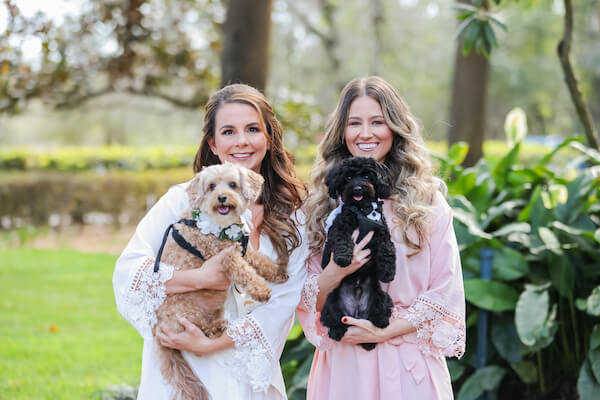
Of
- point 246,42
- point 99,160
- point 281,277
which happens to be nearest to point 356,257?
point 281,277

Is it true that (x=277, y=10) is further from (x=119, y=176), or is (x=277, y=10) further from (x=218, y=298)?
(x=218, y=298)

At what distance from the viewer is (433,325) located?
287cm

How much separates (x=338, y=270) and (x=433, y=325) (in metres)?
0.58

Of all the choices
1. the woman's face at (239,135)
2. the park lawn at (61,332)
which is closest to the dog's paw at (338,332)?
the woman's face at (239,135)

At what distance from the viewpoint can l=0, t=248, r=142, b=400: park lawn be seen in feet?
18.4

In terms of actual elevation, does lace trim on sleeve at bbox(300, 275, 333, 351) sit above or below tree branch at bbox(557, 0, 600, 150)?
below

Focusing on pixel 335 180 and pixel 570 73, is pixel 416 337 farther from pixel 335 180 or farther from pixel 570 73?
pixel 570 73

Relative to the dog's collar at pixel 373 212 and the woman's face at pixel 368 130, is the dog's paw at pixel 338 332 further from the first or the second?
the woman's face at pixel 368 130

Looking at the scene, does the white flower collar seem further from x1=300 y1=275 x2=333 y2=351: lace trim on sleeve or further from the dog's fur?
x1=300 y1=275 x2=333 y2=351: lace trim on sleeve

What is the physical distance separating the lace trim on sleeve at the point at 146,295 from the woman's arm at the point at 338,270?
28.9 inches

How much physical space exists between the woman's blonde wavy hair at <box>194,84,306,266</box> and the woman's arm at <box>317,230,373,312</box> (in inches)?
9.8

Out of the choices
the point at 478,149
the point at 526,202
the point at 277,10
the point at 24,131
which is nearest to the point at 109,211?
the point at 277,10

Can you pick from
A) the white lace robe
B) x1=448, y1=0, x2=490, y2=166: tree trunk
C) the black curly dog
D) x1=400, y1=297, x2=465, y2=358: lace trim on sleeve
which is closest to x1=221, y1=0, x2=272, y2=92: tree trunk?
x1=448, y1=0, x2=490, y2=166: tree trunk

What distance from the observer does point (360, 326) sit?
2.73 m
